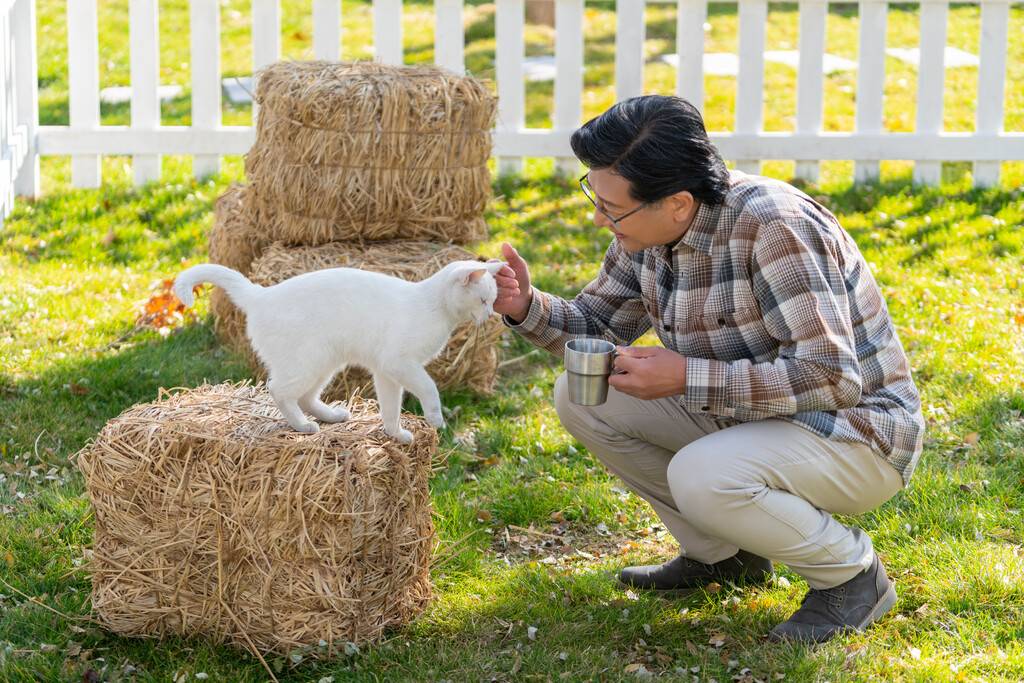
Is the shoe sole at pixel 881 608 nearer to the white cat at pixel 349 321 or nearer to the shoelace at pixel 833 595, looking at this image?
the shoelace at pixel 833 595

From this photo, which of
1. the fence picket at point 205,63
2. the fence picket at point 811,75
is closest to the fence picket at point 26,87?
the fence picket at point 205,63

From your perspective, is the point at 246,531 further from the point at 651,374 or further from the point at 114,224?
the point at 114,224

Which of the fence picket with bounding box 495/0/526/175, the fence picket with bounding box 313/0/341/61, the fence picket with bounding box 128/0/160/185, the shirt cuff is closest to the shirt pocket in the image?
the shirt cuff

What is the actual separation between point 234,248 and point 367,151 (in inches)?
36.5

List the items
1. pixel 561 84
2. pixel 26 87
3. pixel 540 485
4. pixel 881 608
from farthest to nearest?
pixel 561 84, pixel 26 87, pixel 540 485, pixel 881 608

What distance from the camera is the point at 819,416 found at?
9.50 ft

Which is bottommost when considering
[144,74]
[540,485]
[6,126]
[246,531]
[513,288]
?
[540,485]

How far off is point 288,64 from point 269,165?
22.2 inches

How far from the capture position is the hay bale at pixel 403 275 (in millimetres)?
4512

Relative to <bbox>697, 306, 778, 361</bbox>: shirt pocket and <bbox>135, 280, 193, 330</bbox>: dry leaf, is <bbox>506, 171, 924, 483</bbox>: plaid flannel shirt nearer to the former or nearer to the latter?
<bbox>697, 306, 778, 361</bbox>: shirt pocket

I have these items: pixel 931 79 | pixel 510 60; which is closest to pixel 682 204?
pixel 510 60

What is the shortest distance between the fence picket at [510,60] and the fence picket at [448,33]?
0.28 m

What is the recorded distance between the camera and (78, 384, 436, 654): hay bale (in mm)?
2811

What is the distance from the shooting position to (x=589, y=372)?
2.85 meters
